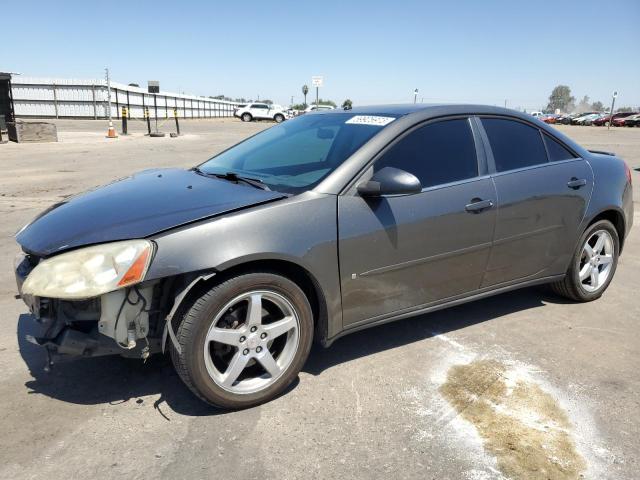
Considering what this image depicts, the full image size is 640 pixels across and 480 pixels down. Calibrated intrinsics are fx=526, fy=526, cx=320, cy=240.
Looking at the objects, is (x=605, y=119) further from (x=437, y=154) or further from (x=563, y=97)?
(x=563, y=97)

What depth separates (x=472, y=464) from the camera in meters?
2.42

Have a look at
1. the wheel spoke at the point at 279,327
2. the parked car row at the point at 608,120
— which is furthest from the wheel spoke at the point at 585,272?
the parked car row at the point at 608,120

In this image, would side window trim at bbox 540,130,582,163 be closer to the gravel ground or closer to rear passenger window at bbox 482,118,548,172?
rear passenger window at bbox 482,118,548,172

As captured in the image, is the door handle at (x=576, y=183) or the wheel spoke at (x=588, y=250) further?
the wheel spoke at (x=588, y=250)

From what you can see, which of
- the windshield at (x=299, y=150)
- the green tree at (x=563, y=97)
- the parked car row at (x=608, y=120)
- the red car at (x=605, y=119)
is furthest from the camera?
the green tree at (x=563, y=97)

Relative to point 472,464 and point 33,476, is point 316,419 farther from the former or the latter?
point 33,476

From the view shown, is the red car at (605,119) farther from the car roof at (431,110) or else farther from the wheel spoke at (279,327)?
the wheel spoke at (279,327)

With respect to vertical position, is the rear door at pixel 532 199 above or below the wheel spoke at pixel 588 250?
above

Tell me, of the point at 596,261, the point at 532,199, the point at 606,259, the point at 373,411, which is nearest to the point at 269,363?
the point at 373,411

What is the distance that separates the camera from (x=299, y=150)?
3775 millimetres

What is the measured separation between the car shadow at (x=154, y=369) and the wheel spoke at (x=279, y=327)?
426 mm

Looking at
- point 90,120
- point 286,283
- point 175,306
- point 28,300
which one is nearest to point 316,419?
point 286,283

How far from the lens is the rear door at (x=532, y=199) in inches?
144

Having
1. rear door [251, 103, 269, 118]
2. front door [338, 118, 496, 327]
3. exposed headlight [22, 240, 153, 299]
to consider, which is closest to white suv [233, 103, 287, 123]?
rear door [251, 103, 269, 118]
